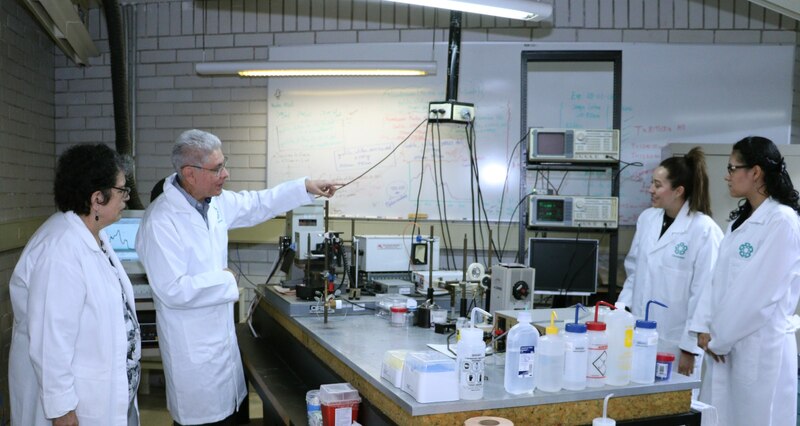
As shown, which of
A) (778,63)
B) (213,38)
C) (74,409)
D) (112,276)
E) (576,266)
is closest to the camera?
(74,409)

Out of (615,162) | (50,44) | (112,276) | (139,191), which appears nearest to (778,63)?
(615,162)

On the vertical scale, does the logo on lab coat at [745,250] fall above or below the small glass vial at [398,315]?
above

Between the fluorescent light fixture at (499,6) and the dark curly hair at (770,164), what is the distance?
1173mm

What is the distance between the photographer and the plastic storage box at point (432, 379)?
1541 millimetres

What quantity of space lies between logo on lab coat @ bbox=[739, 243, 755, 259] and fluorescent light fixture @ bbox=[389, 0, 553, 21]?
1461 mm

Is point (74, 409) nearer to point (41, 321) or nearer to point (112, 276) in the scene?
point (41, 321)

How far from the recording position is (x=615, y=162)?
156 inches

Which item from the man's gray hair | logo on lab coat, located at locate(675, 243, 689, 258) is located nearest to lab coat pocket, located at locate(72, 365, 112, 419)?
the man's gray hair

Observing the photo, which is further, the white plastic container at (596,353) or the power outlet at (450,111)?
the power outlet at (450,111)

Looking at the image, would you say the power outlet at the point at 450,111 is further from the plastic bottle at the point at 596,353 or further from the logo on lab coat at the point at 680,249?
the plastic bottle at the point at 596,353

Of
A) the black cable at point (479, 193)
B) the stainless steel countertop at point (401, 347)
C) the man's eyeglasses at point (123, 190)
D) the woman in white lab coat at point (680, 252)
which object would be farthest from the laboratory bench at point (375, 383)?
the black cable at point (479, 193)

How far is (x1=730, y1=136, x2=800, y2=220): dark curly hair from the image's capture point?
2.41m

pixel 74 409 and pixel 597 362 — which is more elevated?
pixel 597 362

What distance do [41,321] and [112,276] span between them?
265 mm
